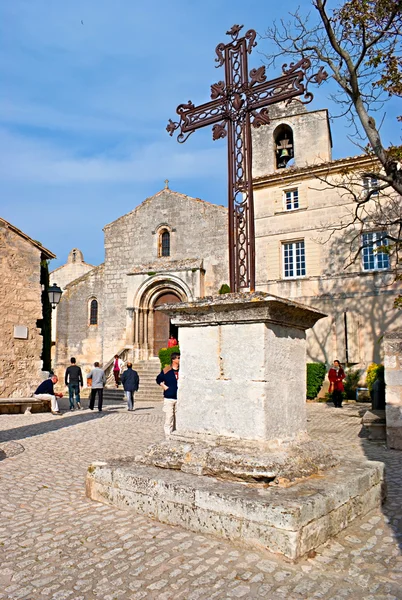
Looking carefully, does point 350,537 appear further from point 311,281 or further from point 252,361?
point 311,281

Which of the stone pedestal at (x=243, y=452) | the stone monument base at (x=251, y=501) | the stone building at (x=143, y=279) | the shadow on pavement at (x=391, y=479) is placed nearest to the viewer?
the stone monument base at (x=251, y=501)

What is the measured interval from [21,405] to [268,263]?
37.4ft

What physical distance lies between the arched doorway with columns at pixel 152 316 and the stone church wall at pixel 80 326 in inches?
85.5

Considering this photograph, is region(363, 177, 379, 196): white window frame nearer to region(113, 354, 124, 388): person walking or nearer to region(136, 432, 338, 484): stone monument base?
region(136, 432, 338, 484): stone monument base

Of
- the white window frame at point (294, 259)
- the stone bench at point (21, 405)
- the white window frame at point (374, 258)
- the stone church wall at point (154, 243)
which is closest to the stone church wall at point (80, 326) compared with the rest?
the stone church wall at point (154, 243)

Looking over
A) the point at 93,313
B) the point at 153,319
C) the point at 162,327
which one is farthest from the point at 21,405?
the point at 93,313

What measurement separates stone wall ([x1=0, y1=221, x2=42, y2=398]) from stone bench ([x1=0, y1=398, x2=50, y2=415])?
3.09 feet

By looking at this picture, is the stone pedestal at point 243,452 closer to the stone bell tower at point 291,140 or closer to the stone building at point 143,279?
the stone building at point 143,279

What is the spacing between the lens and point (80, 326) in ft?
77.0

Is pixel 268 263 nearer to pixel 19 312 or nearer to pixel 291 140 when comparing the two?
pixel 291 140

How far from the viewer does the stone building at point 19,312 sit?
13914mm

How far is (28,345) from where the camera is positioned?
14.3m

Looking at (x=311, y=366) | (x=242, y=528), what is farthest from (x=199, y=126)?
(x=311, y=366)

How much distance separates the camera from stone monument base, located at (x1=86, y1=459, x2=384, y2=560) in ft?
11.1
